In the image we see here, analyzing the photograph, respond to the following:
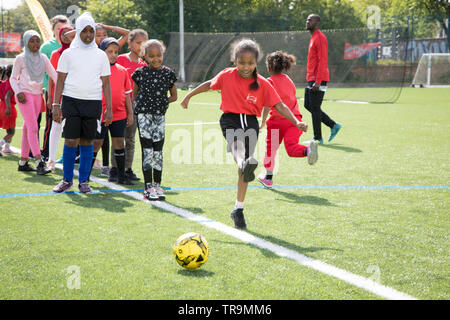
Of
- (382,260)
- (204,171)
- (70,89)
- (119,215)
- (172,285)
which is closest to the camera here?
(172,285)

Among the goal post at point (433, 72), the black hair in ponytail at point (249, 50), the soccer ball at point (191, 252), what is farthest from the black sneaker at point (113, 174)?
the goal post at point (433, 72)

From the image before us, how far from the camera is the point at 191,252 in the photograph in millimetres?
3787

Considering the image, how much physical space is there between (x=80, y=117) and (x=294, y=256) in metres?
3.27

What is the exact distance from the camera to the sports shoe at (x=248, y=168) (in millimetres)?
4656

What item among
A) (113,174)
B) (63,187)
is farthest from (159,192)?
(113,174)

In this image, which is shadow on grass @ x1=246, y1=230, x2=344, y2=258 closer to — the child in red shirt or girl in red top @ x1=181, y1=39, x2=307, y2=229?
girl in red top @ x1=181, y1=39, x2=307, y2=229

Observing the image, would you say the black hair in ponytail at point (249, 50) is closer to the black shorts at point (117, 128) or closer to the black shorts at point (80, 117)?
the black shorts at point (80, 117)

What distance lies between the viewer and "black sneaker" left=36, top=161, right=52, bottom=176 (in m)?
7.40

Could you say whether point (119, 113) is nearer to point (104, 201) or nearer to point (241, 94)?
point (104, 201)

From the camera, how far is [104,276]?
12.0 feet

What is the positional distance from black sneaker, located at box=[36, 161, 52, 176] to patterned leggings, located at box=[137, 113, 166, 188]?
78.7 inches
